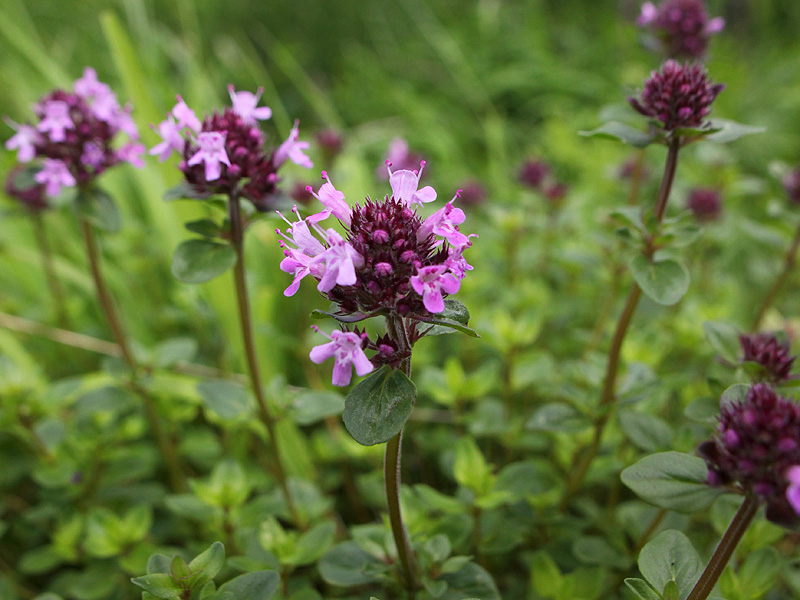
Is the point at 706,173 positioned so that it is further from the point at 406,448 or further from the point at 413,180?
the point at 413,180

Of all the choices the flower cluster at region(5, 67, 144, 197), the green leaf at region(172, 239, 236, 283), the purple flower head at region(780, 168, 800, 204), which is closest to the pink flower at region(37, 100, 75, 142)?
the flower cluster at region(5, 67, 144, 197)

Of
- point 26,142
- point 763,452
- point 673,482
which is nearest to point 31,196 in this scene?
point 26,142

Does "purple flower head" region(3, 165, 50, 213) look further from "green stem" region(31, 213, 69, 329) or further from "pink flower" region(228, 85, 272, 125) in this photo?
"pink flower" region(228, 85, 272, 125)

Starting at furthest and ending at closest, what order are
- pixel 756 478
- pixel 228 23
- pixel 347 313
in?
pixel 228 23, pixel 347 313, pixel 756 478

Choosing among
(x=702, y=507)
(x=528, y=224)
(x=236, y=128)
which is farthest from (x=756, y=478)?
(x=528, y=224)

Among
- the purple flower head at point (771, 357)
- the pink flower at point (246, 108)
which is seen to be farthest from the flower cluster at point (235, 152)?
the purple flower head at point (771, 357)
